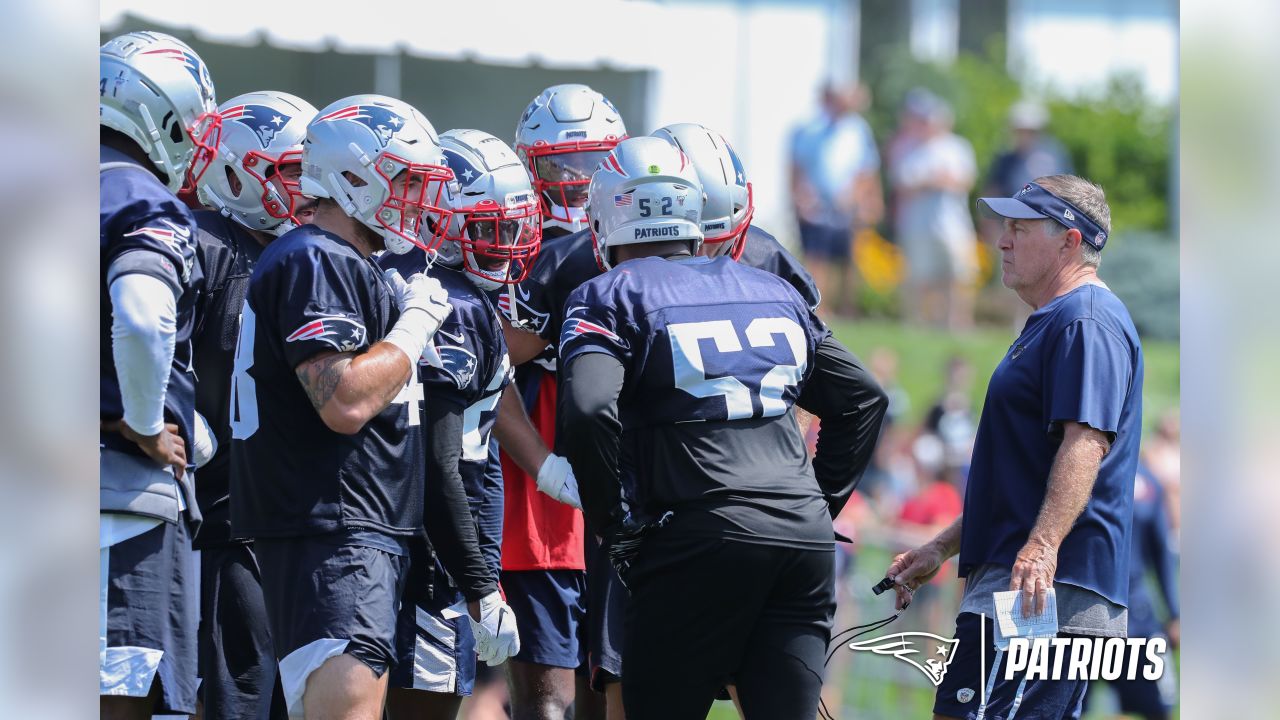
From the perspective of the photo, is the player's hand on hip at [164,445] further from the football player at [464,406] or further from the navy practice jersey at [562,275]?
the navy practice jersey at [562,275]

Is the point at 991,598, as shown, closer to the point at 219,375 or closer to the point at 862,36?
the point at 219,375

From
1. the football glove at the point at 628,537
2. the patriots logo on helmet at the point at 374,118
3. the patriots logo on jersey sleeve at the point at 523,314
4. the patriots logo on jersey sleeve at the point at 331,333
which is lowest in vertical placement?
the football glove at the point at 628,537

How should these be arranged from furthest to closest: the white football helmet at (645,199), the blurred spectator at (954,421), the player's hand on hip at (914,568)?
the blurred spectator at (954,421) → the player's hand on hip at (914,568) → the white football helmet at (645,199)

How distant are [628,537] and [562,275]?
1370mm

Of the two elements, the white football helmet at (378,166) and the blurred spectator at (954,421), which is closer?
the white football helmet at (378,166)

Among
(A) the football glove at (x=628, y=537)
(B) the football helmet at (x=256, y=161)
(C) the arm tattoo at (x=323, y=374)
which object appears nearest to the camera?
(C) the arm tattoo at (x=323, y=374)

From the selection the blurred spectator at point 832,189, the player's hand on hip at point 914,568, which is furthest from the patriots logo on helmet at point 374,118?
the blurred spectator at point 832,189

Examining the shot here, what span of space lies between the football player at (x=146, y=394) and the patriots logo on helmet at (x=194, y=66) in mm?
73

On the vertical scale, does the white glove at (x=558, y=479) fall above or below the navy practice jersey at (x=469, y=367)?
below

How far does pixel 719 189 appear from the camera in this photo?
17.0 ft

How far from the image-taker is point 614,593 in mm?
5387

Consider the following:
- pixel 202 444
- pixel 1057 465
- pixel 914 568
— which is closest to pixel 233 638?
pixel 202 444

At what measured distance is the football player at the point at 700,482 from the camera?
4258mm
